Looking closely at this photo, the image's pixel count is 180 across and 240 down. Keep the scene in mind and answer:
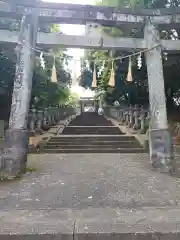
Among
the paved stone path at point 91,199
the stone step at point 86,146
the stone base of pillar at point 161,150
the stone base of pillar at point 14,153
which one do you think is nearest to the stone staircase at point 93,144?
the stone step at point 86,146

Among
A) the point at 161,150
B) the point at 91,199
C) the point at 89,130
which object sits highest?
the point at 161,150

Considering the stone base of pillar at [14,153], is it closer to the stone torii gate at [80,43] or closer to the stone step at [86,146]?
the stone torii gate at [80,43]

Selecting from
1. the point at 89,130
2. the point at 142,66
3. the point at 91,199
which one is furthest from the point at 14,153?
the point at 142,66

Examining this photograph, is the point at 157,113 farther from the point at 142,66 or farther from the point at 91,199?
the point at 142,66

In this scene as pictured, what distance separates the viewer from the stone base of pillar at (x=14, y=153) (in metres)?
6.94

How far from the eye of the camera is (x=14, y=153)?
Answer: 7098 mm

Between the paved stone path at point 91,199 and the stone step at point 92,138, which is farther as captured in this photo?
the stone step at point 92,138

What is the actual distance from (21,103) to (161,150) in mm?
3858

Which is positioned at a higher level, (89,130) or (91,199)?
(89,130)

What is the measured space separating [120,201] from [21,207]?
175cm

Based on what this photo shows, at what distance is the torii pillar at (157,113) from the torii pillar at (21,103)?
3146 mm

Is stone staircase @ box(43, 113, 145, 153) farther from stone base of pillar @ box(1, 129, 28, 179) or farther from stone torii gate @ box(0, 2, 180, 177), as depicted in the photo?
stone base of pillar @ box(1, 129, 28, 179)

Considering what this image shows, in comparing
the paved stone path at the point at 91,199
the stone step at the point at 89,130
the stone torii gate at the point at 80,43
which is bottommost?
the paved stone path at the point at 91,199

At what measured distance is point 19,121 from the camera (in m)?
7.28
